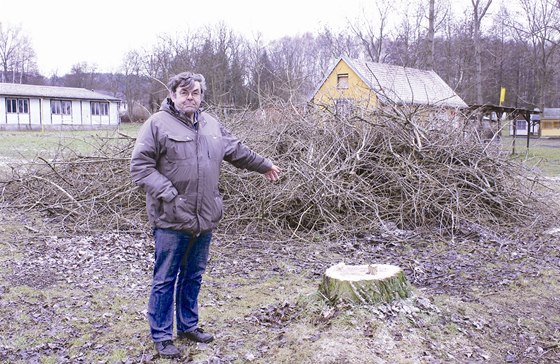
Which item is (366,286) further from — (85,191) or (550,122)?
(550,122)

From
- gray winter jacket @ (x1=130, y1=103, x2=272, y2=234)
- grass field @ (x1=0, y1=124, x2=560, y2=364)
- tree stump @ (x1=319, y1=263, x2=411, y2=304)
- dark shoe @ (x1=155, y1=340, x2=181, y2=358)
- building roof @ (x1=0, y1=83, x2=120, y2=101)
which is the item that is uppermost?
building roof @ (x1=0, y1=83, x2=120, y2=101)

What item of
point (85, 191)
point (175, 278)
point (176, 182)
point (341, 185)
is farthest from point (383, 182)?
point (176, 182)

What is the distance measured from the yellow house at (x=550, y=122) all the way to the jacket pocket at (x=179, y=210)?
3870 centimetres

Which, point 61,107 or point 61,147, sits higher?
point 61,107

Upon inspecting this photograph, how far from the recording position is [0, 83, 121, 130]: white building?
3582 cm

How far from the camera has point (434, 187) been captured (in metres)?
7.00

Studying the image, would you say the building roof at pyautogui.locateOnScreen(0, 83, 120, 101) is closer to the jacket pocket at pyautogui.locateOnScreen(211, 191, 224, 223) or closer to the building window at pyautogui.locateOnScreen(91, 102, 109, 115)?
the building window at pyautogui.locateOnScreen(91, 102, 109, 115)

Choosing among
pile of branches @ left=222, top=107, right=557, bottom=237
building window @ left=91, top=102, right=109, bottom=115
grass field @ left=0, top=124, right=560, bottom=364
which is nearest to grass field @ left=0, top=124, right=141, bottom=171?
grass field @ left=0, top=124, right=560, bottom=364

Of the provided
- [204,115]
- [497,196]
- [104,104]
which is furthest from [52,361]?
[104,104]

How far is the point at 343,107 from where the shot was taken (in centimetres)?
807

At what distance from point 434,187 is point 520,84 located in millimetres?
46196

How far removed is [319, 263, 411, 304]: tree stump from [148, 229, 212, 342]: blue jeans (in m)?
0.93

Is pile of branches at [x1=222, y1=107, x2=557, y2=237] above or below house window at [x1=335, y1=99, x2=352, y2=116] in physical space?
below

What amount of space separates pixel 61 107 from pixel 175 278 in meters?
39.3
